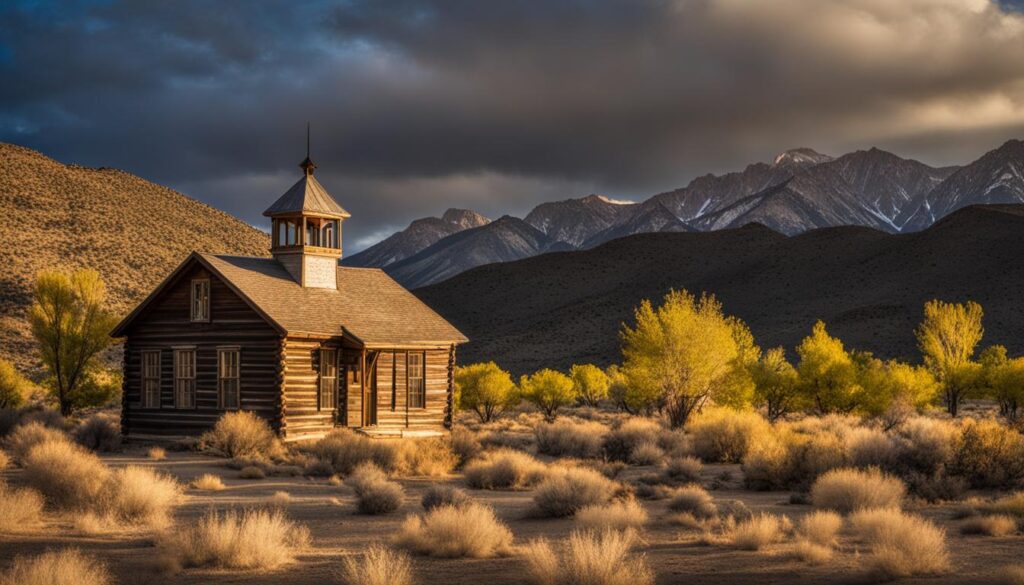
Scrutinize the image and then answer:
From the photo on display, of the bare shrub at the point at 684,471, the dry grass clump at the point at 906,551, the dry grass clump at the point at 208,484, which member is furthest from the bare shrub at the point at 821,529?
the dry grass clump at the point at 208,484

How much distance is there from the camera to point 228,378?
28.7m

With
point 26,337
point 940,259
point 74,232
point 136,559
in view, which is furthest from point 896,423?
point 940,259

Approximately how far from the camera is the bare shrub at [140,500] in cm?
1502

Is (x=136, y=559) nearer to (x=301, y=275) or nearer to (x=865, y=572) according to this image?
(x=865, y=572)

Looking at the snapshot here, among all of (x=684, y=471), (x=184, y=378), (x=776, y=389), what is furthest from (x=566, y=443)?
(x=776, y=389)

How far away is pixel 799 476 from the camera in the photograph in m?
20.1

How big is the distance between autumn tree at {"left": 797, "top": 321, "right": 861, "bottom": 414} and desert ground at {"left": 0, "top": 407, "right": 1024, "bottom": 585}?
25.0m

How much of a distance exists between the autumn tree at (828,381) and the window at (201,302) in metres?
26.5

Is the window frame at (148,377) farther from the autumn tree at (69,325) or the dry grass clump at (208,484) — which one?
the dry grass clump at (208,484)

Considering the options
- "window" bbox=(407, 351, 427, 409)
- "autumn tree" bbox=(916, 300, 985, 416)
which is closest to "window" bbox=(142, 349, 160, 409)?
"window" bbox=(407, 351, 427, 409)

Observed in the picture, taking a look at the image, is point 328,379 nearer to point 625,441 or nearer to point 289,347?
point 289,347

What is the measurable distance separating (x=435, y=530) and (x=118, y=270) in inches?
2371

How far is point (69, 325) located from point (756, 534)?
32.1 metres

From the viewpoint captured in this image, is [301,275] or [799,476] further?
[301,275]
